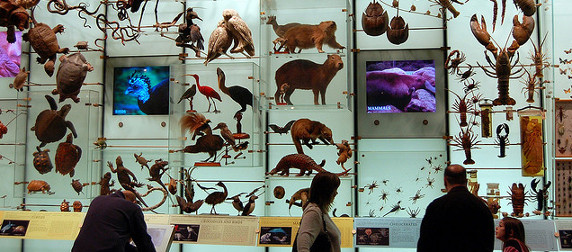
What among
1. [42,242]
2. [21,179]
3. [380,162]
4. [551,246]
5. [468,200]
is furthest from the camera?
[42,242]

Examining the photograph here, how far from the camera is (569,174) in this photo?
5457mm

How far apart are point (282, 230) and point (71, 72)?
2.82 meters

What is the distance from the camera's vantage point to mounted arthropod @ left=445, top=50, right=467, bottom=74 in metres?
5.80

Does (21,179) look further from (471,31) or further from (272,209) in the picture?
(471,31)

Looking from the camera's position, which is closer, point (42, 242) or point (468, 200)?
point (468, 200)

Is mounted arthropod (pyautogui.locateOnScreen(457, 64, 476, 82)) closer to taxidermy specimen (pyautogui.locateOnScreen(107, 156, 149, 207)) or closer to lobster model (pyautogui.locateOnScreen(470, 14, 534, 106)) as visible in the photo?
lobster model (pyautogui.locateOnScreen(470, 14, 534, 106))

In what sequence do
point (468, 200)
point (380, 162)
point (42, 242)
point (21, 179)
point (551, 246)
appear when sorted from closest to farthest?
1. point (468, 200)
2. point (551, 246)
3. point (380, 162)
4. point (21, 179)
5. point (42, 242)

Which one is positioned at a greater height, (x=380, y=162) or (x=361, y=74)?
(x=361, y=74)

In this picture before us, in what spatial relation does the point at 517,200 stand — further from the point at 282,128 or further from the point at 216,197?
the point at 216,197

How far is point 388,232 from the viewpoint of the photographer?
548 centimetres

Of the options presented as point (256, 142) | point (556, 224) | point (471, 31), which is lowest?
point (556, 224)

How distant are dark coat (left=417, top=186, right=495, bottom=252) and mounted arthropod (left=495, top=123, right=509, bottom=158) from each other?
214 cm

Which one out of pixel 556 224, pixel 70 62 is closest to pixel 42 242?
pixel 70 62

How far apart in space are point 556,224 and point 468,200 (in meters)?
2.07
